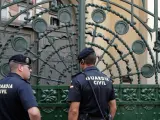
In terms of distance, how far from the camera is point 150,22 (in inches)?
274

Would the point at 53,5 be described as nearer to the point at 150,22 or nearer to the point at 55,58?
the point at 55,58

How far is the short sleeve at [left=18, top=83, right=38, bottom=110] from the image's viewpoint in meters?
3.42

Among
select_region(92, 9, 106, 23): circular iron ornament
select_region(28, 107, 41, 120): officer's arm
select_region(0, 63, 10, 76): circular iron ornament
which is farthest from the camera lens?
select_region(92, 9, 106, 23): circular iron ornament

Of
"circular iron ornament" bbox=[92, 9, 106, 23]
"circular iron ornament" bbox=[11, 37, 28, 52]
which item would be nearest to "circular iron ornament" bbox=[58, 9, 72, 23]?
"circular iron ornament" bbox=[92, 9, 106, 23]

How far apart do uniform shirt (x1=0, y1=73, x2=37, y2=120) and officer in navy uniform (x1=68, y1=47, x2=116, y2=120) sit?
1.53ft

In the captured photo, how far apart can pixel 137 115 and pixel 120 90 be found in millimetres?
→ 380

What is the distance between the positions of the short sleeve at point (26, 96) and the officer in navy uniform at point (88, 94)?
0.47 meters

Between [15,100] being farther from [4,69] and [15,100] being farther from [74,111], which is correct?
[4,69]

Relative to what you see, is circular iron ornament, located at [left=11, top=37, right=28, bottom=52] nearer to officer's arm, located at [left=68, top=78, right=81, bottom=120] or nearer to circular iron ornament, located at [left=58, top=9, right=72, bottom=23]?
circular iron ornament, located at [left=58, top=9, right=72, bottom=23]

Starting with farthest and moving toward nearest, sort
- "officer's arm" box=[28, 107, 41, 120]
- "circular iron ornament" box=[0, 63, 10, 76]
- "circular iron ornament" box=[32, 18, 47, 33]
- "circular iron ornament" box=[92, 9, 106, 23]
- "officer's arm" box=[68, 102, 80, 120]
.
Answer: "circular iron ornament" box=[92, 9, 106, 23]
"circular iron ornament" box=[32, 18, 47, 33]
"circular iron ornament" box=[0, 63, 10, 76]
"officer's arm" box=[68, 102, 80, 120]
"officer's arm" box=[28, 107, 41, 120]

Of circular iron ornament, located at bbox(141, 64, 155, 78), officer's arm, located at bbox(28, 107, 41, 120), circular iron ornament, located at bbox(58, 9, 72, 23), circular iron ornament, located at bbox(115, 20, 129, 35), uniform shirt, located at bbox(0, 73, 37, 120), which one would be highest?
circular iron ornament, located at bbox(58, 9, 72, 23)

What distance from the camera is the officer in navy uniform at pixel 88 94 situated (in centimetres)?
378

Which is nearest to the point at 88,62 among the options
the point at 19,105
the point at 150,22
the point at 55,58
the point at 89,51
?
the point at 89,51

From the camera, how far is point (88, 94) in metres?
3.79
